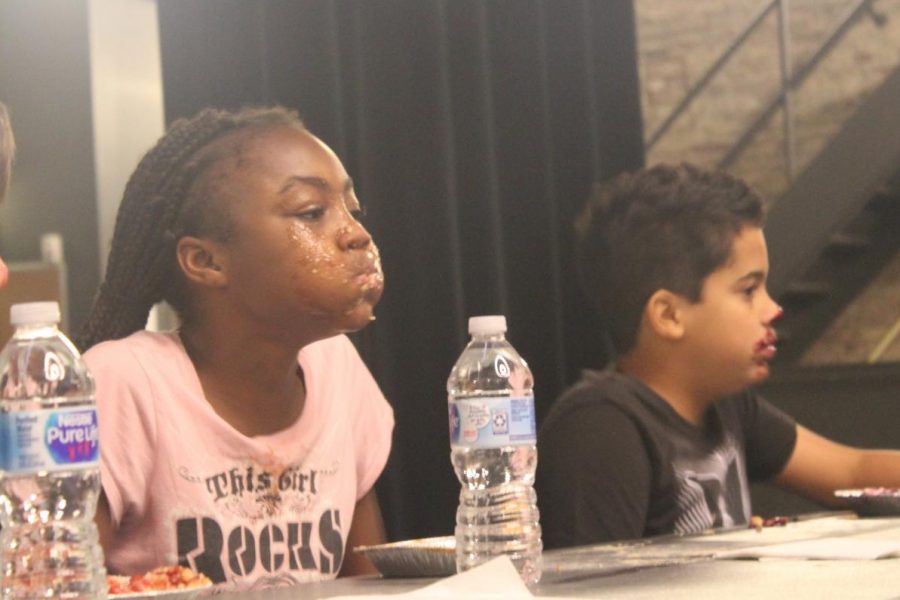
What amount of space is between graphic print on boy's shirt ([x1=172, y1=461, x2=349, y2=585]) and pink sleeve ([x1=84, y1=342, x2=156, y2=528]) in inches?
1.8

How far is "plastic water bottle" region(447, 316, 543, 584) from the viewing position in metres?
1.25

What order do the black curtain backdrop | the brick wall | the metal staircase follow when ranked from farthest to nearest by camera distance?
1. the brick wall
2. the metal staircase
3. the black curtain backdrop

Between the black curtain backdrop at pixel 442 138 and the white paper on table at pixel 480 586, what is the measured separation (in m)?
1.68

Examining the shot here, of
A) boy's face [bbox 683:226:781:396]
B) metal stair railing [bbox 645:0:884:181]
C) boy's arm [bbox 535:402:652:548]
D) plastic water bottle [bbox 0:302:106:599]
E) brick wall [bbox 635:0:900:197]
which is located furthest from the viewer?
brick wall [bbox 635:0:900:197]

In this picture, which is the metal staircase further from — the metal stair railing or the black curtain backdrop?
the black curtain backdrop

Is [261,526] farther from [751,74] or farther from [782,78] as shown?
[751,74]

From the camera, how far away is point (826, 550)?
1.36m

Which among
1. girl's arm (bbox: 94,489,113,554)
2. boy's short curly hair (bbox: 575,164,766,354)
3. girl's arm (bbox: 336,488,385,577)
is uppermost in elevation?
boy's short curly hair (bbox: 575,164,766,354)

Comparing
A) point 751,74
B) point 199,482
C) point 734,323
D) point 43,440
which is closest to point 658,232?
point 734,323

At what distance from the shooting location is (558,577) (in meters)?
1.25

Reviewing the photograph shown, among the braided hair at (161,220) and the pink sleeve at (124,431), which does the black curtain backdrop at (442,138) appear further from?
the pink sleeve at (124,431)

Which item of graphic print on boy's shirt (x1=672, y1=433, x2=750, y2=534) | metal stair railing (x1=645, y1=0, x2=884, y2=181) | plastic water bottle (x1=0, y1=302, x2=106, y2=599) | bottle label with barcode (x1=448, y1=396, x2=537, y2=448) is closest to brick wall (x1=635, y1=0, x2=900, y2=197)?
metal stair railing (x1=645, y1=0, x2=884, y2=181)

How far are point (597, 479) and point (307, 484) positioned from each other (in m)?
0.40

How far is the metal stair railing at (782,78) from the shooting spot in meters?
6.31
